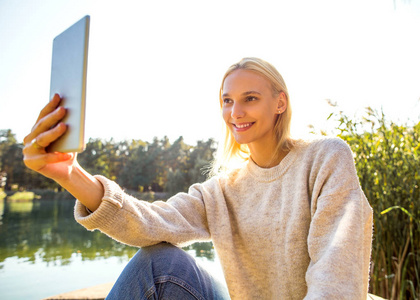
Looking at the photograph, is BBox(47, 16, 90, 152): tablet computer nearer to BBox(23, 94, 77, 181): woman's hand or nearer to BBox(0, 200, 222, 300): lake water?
BBox(23, 94, 77, 181): woman's hand

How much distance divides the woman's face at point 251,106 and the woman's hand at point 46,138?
2.46 feet

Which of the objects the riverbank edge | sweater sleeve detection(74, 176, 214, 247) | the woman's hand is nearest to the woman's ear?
sweater sleeve detection(74, 176, 214, 247)

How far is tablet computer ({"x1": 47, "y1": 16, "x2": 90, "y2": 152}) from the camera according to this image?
83 centimetres

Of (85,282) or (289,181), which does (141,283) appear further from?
(85,282)

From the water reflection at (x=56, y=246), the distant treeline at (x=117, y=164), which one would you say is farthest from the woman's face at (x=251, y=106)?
the distant treeline at (x=117, y=164)

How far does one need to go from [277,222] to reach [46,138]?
2.91 feet

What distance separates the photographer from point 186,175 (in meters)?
24.4

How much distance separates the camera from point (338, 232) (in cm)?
104

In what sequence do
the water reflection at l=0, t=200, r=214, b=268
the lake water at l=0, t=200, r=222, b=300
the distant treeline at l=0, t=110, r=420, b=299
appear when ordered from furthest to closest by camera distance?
the water reflection at l=0, t=200, r=214, b=268
the lake water at l=0, t=200, r=222, b=300
the distant treeline at l=0, t=110, r=420, b=299

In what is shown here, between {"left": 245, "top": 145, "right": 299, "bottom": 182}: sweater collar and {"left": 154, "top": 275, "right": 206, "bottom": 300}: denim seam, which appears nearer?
{"left": 154, "top": 275, "right": 206, "bottom": 300}: denim seam

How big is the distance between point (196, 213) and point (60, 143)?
80 cm

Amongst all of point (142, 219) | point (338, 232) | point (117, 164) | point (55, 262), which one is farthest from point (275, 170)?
point (117, 164)

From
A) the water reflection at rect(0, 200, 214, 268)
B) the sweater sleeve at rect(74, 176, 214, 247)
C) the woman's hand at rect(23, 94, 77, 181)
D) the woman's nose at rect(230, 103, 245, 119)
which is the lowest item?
the water reflection at rect(0, 200, 214, 268)

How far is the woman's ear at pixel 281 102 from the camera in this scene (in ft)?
5.19
